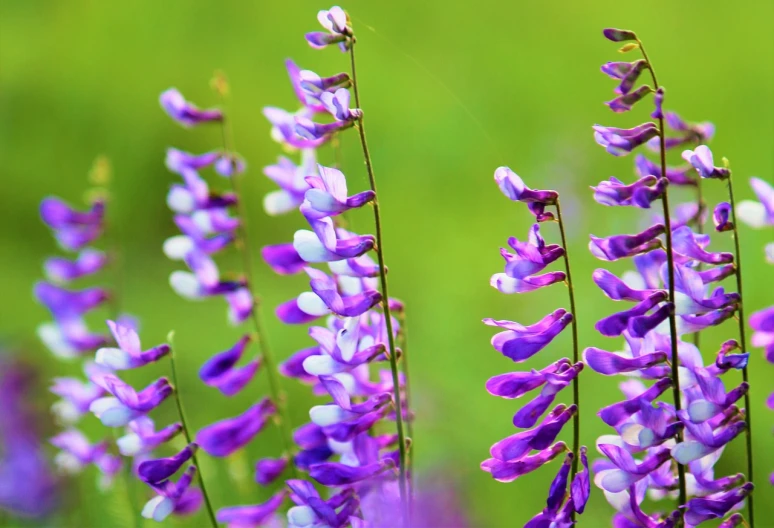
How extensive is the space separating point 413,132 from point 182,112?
291 cm

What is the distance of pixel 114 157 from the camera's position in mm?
4242

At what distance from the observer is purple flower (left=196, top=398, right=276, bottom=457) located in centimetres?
113

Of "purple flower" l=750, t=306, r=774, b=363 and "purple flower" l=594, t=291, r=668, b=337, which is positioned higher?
"purple flower" l=594, t=291, r=668, b=337

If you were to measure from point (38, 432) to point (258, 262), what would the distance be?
2354 millimetres

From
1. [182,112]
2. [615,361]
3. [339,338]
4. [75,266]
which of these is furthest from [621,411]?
[75,266]

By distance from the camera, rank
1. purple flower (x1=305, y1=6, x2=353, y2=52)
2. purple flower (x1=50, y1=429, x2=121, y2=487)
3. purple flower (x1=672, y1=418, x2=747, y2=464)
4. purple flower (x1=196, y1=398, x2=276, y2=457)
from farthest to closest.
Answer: purple flower (x1=50, y1=429, x2=121, y2=487)
purple flower (x1=196, y1=398, x2=276, y2=457)
purple flower (x1=305, y1=6, x2=353, y2=52)
purple flower (x1=672, y1=418, x2=747, y2=464)

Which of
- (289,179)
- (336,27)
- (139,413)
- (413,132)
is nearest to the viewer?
(336,27)

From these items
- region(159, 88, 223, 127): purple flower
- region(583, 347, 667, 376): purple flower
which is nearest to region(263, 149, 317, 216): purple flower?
region(159, 88, 223, 127): purple flower

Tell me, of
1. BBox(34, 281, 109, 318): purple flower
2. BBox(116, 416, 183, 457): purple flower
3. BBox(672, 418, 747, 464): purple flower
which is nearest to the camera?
BBox(672, 418, 747, 464): purple flower

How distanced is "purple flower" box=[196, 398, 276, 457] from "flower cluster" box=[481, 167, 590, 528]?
1.28 feet

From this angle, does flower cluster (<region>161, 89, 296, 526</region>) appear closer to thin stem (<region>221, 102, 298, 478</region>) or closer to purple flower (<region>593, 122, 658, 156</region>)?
thin stem (<region>221, 102, 298, 478</region>)

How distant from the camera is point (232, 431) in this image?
3.79 feet

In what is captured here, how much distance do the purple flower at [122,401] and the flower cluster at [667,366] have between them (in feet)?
1.48

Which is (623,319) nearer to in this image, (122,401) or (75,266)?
(122,401)
